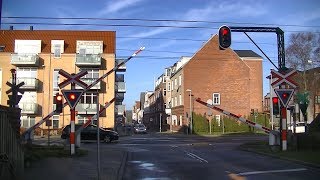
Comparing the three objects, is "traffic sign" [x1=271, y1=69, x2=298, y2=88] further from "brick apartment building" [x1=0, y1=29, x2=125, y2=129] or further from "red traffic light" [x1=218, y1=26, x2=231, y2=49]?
"brick apartment building" [x1=0, y1=29, x2=125, y2=129]

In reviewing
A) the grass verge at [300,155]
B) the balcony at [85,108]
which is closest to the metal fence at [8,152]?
the grass verge at [300,155]

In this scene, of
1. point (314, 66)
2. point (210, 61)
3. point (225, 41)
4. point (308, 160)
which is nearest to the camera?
point (308, 160)

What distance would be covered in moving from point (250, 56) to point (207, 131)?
19835 millimetres

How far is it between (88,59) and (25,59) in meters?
7.77

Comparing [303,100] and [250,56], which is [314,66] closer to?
[250,56]

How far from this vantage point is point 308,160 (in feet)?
60.6

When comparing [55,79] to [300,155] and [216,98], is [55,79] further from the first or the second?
[300,155]

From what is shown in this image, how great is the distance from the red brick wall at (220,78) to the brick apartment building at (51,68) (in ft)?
45.4

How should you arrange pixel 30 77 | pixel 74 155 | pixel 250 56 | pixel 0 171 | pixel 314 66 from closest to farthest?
pixel 0 171 < pixel 74 155 < pixel 30 77 < pixel 314 66 < pixel 250 56

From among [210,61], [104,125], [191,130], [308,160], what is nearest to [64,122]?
[104,125]

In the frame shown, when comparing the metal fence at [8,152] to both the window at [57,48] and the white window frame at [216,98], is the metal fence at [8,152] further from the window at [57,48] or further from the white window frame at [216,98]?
the white window frame at [216,98]

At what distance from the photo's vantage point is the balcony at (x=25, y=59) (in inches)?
2286

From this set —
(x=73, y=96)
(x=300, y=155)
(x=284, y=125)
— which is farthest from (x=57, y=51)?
(x=300, y=155)

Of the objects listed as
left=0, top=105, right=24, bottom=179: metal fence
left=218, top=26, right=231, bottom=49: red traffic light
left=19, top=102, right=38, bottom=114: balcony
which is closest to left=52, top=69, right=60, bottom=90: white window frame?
left=19, top=102, right=38, bottom=114: balcony
